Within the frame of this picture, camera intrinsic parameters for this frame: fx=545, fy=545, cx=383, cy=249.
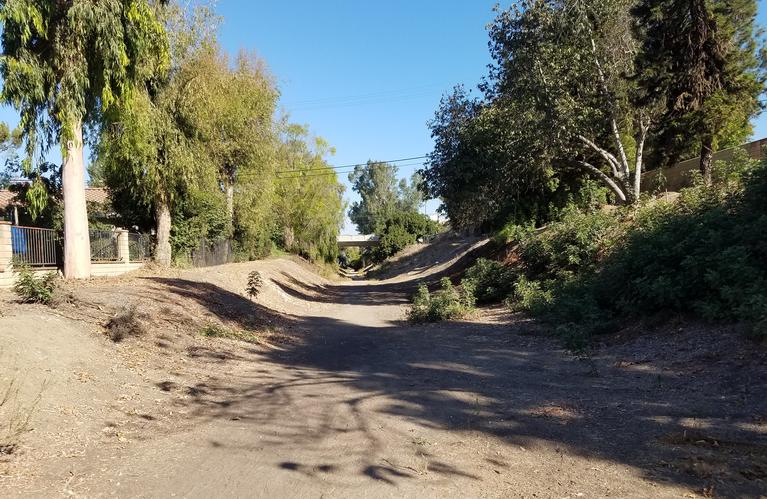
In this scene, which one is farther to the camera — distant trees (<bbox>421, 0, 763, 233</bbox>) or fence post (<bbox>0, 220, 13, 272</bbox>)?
distant trees (<bbox>421, 0, 763, 233</bbox>)

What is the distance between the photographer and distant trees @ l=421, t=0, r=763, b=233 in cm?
1716

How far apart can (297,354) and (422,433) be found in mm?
6413

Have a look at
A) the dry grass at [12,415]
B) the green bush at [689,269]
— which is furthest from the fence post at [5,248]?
Result: the green bush at [689,269]

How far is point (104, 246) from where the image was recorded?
66.3ft

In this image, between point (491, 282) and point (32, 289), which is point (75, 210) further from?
point (491, 282)

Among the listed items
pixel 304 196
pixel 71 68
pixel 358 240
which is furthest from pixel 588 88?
pixel 358 240

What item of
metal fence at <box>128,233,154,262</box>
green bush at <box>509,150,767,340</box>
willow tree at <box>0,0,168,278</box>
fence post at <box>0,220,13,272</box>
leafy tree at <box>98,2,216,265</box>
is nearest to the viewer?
green bush at <box>509,150,767,340</box>

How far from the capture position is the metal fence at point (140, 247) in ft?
72.3

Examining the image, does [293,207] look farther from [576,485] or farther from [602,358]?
[576,485]

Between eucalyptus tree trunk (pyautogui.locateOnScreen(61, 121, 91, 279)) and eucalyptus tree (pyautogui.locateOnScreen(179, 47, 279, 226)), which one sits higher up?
eucalyptus tree (pyautogui.locateOnScreen(179, 47, 279, 226))

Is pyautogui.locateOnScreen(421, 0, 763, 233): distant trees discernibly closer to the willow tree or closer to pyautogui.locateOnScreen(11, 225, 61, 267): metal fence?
the willow tree

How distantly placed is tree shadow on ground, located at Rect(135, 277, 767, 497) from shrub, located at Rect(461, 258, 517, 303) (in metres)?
8.70

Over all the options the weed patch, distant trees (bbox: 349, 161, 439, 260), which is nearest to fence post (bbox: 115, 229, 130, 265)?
the weed patch

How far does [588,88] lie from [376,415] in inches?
731
